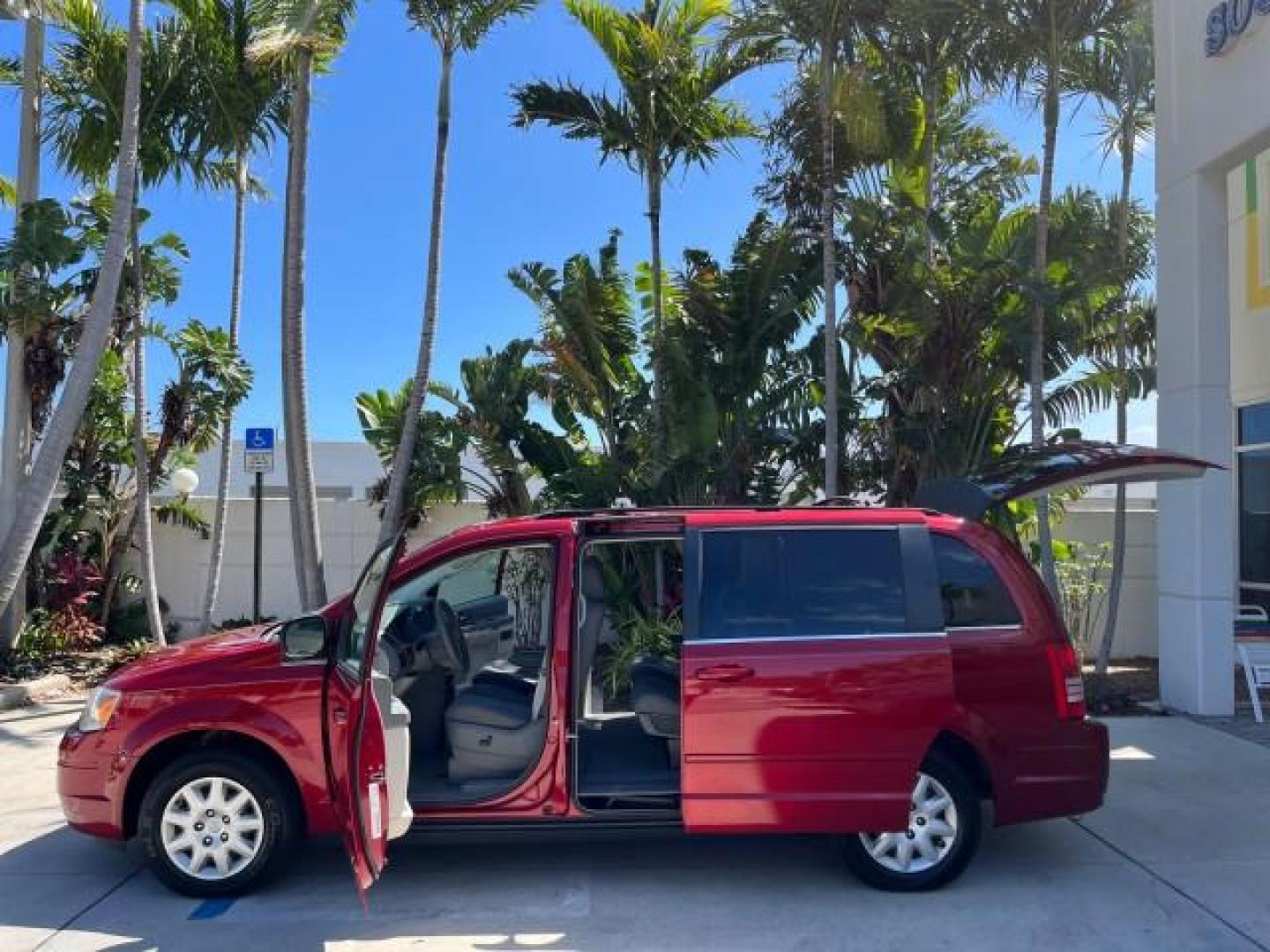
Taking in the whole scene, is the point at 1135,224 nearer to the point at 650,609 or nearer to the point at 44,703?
the point at 650,609

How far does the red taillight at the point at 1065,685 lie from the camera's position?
5148 millimetres

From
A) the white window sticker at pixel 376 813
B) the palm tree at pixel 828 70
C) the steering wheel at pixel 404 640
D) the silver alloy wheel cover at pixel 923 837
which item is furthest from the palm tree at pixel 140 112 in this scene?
the silver alloy wheel cover at pixel 923 837

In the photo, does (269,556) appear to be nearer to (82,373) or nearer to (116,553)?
(116,553)

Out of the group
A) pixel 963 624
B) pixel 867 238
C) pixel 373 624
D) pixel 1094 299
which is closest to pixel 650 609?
pixel 867 238

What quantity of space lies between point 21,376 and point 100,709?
7.59m

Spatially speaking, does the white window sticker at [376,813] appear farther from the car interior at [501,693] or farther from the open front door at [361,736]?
the car interior at [501,693]

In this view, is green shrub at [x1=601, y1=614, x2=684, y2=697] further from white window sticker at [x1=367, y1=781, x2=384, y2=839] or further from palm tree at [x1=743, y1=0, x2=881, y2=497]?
white window sticker at [x1=367, y1=781, x2=384, y2=839]

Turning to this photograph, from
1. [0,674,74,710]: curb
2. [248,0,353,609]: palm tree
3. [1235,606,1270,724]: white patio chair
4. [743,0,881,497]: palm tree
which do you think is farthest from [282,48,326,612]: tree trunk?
[1235,606,1270,724]: white patio chair

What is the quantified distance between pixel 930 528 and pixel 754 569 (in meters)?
0.92

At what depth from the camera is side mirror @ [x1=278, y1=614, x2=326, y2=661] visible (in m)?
4.94

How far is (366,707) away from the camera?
4.39 meters

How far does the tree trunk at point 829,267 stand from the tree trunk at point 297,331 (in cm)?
517

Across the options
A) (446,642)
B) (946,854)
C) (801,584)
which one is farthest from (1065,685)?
(446,642)

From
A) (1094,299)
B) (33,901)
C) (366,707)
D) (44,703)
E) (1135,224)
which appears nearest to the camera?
(366,707)
